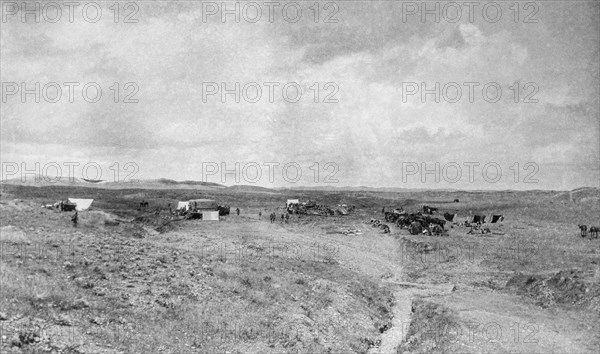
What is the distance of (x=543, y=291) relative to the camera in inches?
955

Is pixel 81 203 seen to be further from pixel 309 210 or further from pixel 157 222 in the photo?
pixel 309 210

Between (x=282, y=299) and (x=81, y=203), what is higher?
(x=81, y=203)

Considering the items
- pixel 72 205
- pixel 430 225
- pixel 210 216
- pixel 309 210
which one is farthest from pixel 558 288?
pixel 72 205

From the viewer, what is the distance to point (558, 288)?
952 inches

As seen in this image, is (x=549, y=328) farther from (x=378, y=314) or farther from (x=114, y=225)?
(x=114, y=225)

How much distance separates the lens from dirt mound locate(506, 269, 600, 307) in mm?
22391

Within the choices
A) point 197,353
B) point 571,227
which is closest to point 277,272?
point 197,353

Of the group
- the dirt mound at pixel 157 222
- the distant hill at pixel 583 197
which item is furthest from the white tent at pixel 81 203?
the distant hill at pixel 583 197

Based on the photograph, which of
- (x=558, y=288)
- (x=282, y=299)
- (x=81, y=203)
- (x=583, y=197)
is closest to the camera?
(x=282, y=299)

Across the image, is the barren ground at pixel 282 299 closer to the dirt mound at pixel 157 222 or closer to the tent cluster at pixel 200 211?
the dirt mound at pixel 157 222

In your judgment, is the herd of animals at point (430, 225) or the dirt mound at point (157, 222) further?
the dirt mound at point (157, 222)

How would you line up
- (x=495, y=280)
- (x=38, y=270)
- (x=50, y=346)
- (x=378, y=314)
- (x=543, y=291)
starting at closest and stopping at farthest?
(x=50, y=346), (x=38, y=270), (x=378, y=314), (x=543, y=291), (x=495, y=280)

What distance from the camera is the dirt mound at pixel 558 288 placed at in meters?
22.4

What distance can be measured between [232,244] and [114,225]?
662 inches
